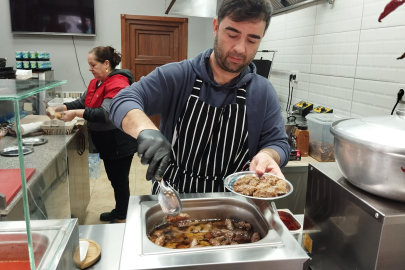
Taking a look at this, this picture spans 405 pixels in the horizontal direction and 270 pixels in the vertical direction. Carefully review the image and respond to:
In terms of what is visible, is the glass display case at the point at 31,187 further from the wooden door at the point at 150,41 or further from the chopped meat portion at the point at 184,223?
the wooden door at the point at 150,41

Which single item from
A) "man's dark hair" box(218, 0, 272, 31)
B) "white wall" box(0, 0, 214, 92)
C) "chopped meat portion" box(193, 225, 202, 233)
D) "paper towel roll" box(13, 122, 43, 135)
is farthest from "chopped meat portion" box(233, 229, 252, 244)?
"white wall" box(0, 0, 214, 92)

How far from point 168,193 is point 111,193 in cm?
298

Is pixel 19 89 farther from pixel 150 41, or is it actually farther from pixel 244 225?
pixel 150 41

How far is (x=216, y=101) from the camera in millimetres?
1426

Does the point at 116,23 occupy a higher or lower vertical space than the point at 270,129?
higher

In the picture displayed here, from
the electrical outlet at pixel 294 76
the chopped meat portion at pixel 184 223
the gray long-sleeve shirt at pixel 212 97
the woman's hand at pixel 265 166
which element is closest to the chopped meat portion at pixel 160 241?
the chopped meat portion at pixel 184 223

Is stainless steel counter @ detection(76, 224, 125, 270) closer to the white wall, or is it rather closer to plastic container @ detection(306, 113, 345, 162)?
plastic container @ detection(306, 113, 345, 162)

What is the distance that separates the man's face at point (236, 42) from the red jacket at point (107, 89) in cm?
146

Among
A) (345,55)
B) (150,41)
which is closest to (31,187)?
(345,55)

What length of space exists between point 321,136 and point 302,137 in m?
0.16

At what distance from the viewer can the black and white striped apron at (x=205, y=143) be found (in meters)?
1.39

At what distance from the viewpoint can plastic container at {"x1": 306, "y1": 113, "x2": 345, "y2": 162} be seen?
240 centimetres

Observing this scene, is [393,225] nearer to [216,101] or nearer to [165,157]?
[165,157]

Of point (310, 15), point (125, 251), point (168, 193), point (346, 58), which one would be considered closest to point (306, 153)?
point (346, 58)
